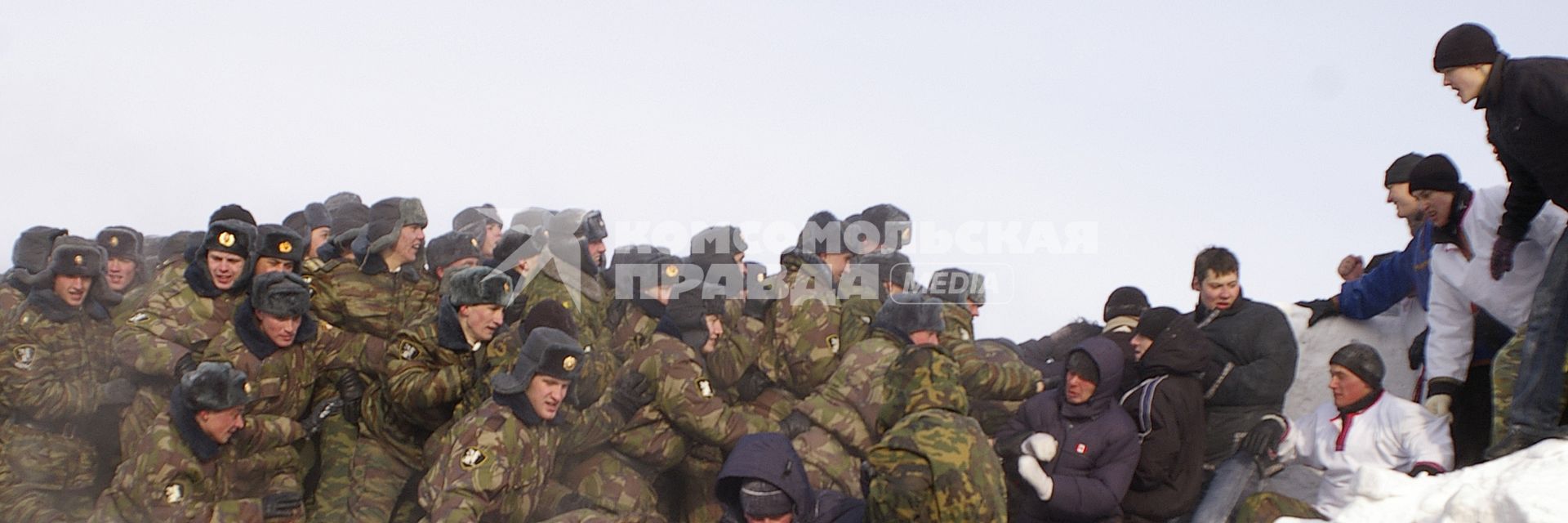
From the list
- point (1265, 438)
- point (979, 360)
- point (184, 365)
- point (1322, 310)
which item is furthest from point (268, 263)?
point (1322, 310)

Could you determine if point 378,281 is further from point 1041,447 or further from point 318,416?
point 1041,447

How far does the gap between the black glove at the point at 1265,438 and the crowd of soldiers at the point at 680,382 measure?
0.9 inches

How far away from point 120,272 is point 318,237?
147 cm

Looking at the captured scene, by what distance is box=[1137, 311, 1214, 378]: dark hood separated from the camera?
8492 mm

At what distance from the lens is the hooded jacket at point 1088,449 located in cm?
806

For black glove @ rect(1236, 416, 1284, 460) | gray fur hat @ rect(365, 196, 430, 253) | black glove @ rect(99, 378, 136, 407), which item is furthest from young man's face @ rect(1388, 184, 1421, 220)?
black glove @ rect(99, 378, 136, 407)

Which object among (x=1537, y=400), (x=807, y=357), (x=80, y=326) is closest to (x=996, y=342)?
(x=807, y=357)

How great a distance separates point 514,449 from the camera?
8117 millimetres

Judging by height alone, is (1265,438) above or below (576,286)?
below

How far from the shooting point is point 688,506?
9812 millimetres

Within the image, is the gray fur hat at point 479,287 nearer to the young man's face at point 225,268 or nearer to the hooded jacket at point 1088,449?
the young man's face at point 225,268

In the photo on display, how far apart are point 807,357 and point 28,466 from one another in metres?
5.16

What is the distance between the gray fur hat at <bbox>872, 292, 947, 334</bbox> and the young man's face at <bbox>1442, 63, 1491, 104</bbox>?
3170 millimetres

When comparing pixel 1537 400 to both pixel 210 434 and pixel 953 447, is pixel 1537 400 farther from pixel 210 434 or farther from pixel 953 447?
pixel 210 434
